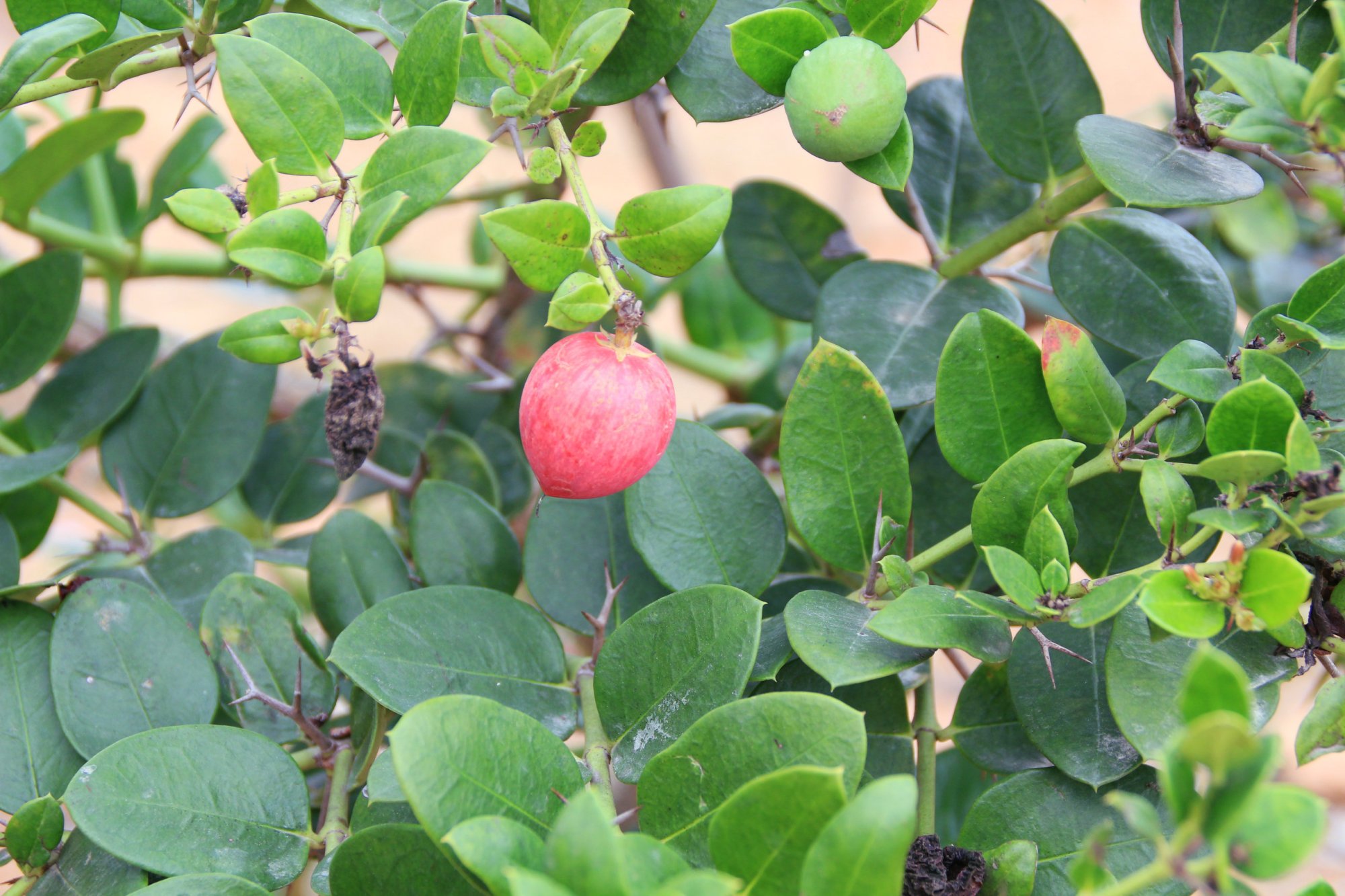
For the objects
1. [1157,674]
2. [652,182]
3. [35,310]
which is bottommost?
[652,182]

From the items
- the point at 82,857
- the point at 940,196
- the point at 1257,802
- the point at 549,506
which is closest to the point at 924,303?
the point at 940,196

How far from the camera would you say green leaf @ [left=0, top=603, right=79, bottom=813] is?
53 centimetres

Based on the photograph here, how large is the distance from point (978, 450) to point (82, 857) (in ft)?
1.53

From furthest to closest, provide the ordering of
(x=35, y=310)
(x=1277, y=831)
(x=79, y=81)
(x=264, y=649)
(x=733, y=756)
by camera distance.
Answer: (x=35, y=310), (x=264, y=649), (x=79, y=81), (x=733, y=756), (x=1277, y=831)

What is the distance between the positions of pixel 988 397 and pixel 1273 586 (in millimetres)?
148

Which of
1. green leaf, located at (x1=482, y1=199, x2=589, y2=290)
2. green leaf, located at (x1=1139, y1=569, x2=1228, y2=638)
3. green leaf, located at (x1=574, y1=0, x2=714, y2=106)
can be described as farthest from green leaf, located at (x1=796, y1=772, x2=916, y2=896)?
green leaf, located at (x1=574, y1=0, x2=714, y2=106)

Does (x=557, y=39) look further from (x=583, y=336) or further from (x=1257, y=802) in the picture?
(x=1257, y=802)

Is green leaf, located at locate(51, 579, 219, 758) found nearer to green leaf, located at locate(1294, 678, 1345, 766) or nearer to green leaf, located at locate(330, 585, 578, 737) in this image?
green leaf, located at locate(330, 585, 578, 737)

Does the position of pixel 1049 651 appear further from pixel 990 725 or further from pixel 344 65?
pixel 344 65

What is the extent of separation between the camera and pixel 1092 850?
0.28 meters

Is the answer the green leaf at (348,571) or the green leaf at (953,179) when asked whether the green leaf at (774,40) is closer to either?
the green leaf at (953,179)

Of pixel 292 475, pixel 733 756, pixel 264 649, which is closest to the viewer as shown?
pixel 733 756

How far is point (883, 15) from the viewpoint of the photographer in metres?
0.46

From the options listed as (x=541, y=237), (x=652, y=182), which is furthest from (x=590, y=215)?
(x=652, y=182)
